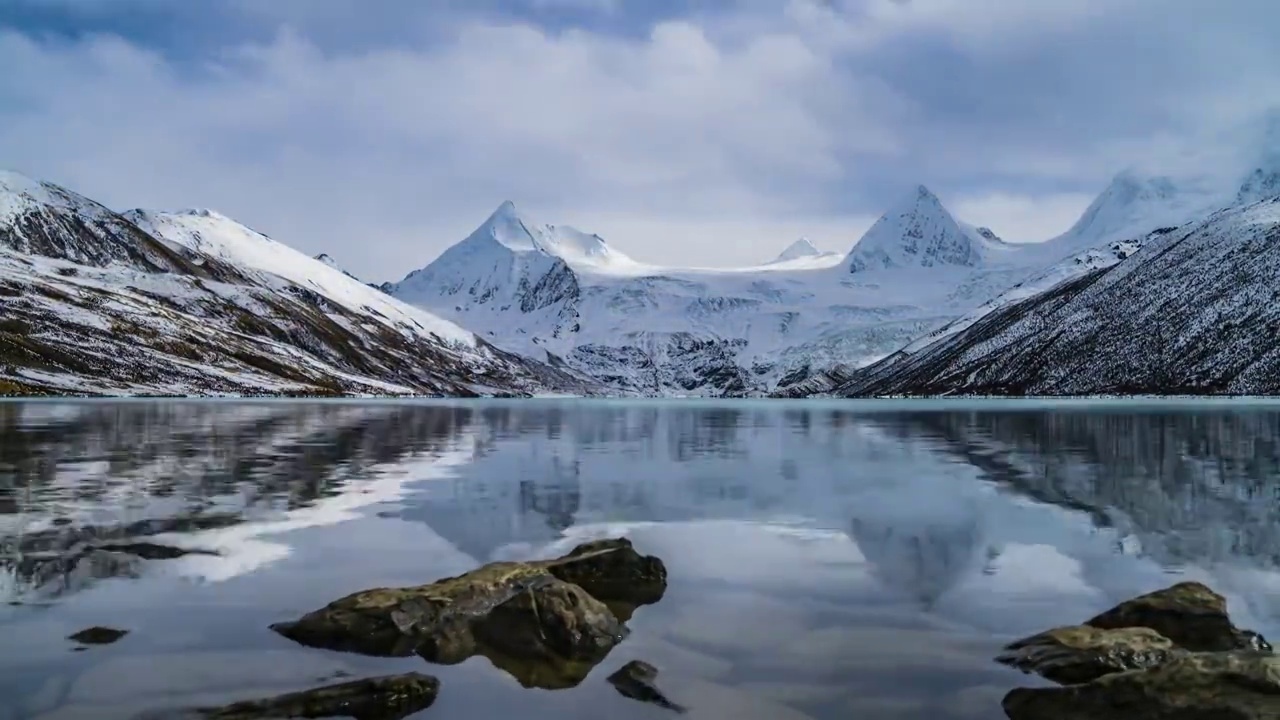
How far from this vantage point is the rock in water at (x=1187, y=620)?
54.8 feet

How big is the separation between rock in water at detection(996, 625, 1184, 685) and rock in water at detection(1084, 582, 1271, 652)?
1.39 metres

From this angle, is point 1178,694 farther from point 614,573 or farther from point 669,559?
point 669,559

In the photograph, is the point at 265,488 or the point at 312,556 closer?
the point at 312,556

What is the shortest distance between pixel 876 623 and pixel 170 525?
21922mm

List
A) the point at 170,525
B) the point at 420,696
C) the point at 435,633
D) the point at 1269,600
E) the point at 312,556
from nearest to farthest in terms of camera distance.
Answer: the point at 420,696 → the point at 435,633 → the point at 1269,600 → the point at 312,556 → the point at 170,525

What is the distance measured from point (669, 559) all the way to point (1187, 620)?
1252 centimetres

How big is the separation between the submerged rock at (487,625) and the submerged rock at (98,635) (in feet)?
8.87

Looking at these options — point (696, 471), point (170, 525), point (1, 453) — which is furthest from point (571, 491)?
point (1, 453)

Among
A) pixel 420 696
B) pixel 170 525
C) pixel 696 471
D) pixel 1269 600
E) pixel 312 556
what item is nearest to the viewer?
pixel 420 696

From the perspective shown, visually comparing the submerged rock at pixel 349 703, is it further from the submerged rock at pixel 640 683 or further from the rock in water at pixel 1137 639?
the rock in water at pixel 1137 639

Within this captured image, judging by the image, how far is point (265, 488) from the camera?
128 feet

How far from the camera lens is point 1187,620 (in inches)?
681

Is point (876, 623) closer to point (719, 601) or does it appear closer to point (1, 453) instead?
point (719, 601)

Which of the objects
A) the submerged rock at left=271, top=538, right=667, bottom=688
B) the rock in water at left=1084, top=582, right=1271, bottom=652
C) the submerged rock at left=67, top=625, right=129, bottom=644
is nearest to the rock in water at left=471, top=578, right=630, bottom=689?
the submerged rock at left=271, top=538, right=667, bottom=688
